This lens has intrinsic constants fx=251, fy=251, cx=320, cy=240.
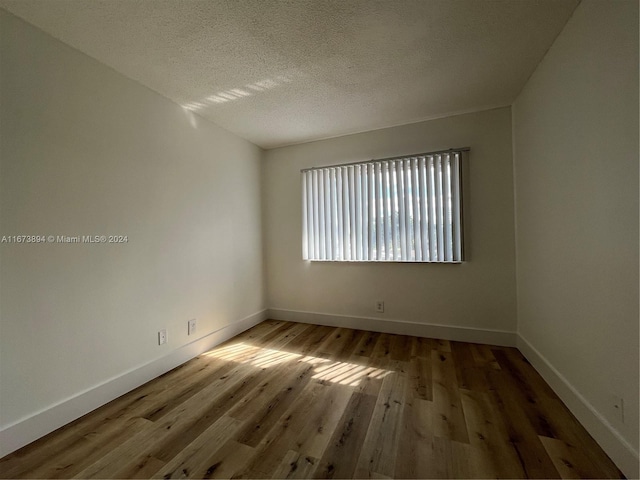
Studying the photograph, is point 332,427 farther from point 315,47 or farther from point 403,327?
point 315,47

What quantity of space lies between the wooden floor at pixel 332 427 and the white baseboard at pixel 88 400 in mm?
54

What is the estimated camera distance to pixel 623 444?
1.15 m

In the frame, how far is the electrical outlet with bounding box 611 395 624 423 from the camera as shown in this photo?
3.83 feet

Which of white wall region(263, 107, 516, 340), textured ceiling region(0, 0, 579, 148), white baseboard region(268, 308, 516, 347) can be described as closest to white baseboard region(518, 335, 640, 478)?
white baseboard region(268, 308, 516, 347)

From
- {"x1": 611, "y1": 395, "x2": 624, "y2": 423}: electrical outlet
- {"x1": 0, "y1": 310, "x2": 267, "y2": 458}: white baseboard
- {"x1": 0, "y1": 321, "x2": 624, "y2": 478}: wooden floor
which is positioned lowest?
{"x1": 0, "y1": 321, "x2": 624, "y2": 478}: wooden floor

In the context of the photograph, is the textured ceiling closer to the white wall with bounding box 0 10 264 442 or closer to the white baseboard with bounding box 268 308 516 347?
the white wall with bounding box 0 10 264 442

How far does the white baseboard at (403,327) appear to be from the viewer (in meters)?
2.54

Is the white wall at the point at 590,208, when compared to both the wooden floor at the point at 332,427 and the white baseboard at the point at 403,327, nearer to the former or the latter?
the wooden floor at the point at 332,427

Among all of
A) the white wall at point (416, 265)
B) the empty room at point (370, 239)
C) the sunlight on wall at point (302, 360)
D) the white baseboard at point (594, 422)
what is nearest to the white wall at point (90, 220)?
the empty room at point (370, 239)

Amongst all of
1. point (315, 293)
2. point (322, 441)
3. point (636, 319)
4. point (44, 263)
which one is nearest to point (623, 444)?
point (636, 319)

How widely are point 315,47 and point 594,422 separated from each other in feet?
8.98

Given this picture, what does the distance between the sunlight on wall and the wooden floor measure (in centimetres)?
2

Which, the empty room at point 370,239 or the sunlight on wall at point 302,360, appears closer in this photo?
the empty room at point 370,239

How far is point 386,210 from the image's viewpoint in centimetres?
290
